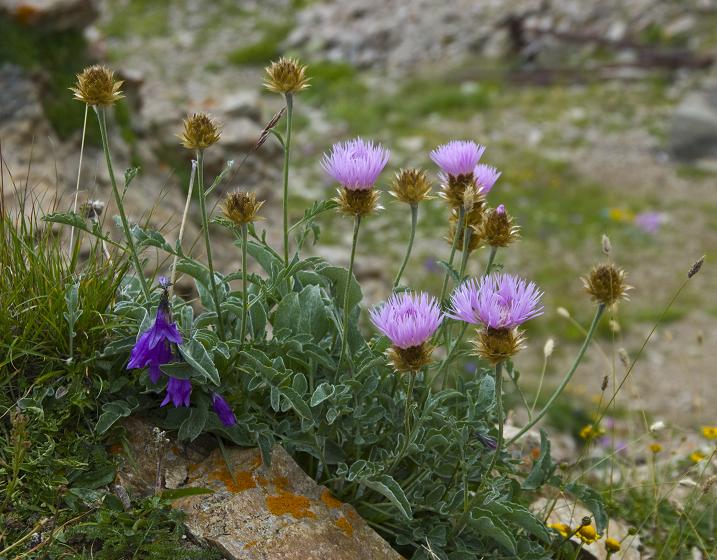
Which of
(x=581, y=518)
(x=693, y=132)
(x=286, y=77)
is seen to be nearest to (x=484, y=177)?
(x=286, y=77)

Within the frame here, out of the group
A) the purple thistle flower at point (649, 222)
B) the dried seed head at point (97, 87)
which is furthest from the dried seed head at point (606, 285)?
the purple thistle flower at point (649, 222)

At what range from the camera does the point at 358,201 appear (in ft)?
7.32

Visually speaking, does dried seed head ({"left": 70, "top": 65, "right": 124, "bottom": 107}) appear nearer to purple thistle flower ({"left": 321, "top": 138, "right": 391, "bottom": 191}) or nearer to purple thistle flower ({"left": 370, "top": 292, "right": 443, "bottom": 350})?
purple thistle flower ({"left": 321, "top": 138, "right": 391, "bottom": 191})

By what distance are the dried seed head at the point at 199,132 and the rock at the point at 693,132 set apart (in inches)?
332

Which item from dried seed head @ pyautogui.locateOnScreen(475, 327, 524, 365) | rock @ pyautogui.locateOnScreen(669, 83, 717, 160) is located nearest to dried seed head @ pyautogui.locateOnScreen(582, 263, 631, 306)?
dried seed head @ pyautogui.locateOnScreen(475, 327, 524, 365)

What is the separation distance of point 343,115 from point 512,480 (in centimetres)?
913

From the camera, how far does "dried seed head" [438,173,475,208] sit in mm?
2441

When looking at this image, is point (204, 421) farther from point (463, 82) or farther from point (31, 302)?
point (463, 82)

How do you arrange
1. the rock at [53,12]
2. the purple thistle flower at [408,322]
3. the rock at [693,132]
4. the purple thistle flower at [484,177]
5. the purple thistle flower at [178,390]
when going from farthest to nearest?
the rock at [693,132] < the rock at [53,12] < the purple thistle flower at [484,177] < the purple thistle flower at [178,390] < the purple thistle flower at [408,322]

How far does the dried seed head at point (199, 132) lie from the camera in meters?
2.21

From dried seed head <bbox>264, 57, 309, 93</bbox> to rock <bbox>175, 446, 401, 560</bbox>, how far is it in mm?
1021

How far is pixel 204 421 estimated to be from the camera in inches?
92.6

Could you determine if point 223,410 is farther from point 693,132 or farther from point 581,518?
point 693,132

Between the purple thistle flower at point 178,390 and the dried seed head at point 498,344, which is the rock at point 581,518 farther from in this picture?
the purple thistle flower at point 178,390
